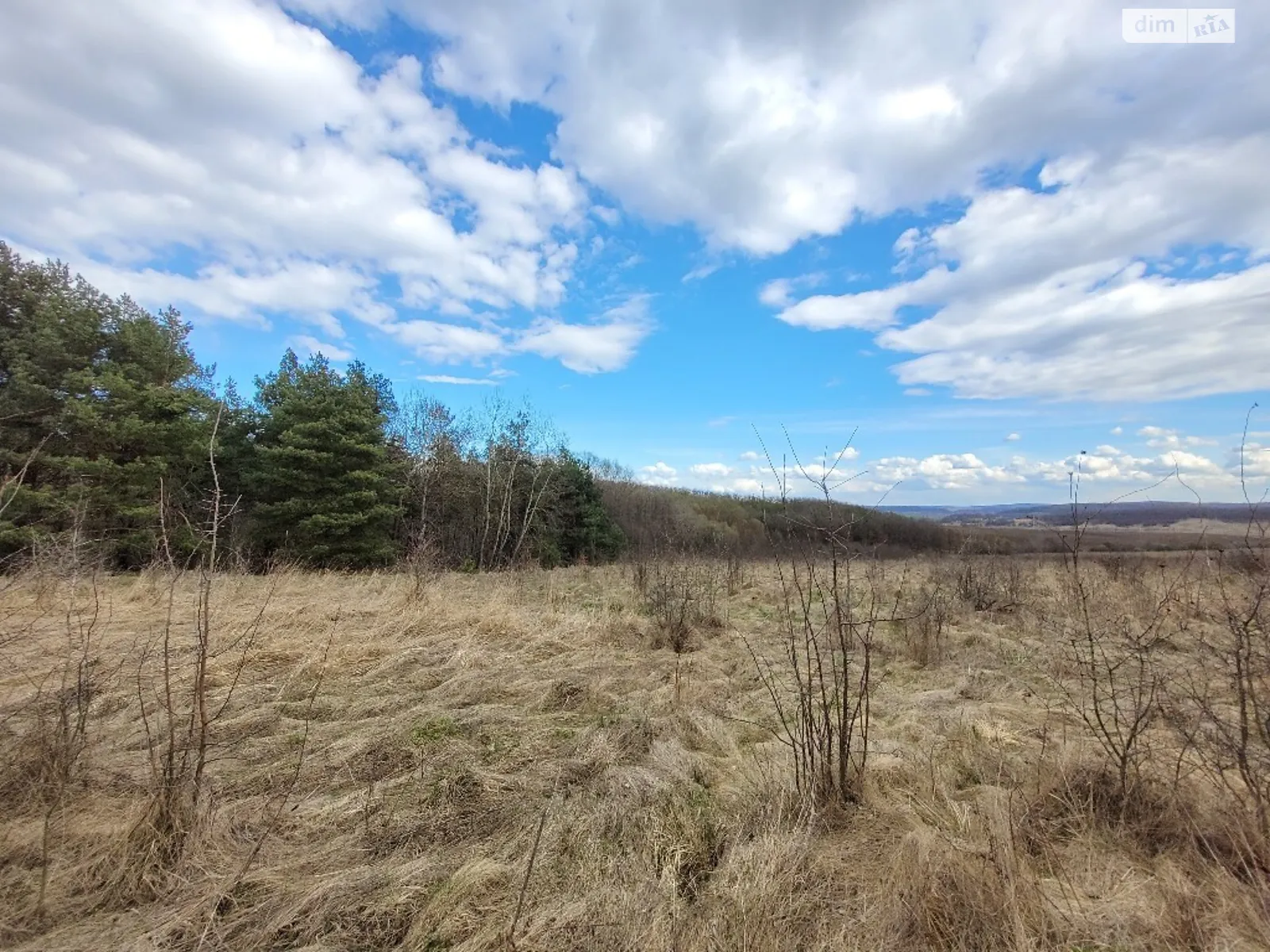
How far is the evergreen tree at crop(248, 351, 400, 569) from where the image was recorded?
57.3 ft

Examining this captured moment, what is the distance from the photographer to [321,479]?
17891mm

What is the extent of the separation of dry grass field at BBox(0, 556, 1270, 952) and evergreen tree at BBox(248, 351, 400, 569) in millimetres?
12054

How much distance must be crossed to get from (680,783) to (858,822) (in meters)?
1.04

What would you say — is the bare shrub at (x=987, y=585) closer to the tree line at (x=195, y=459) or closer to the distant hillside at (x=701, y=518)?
the tree line at (x=195, y=459)

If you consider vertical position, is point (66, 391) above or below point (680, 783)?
above

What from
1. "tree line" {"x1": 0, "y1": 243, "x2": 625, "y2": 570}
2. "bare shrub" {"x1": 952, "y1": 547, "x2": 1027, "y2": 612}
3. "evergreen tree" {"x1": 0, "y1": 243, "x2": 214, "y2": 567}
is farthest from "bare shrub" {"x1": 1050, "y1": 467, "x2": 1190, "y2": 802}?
"evergreen tree" {"x1": 0, "y1": 243, "x2": 214, "y2": 567}

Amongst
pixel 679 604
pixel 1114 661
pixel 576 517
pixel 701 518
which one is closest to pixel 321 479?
pixel 576 517

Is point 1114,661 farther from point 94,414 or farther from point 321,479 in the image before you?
point 94,414

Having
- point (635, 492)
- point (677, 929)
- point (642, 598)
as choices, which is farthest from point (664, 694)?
point (635, 492)

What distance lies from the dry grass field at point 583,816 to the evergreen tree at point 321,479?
39.5 feet

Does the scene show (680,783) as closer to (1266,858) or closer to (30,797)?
(1266,858)

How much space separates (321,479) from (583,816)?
17679 millimetres

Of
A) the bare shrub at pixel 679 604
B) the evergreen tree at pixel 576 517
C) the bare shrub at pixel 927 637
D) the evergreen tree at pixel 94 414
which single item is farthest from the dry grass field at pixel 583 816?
the evergreen tree at pixel 576 517

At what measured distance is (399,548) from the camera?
19766 mm
